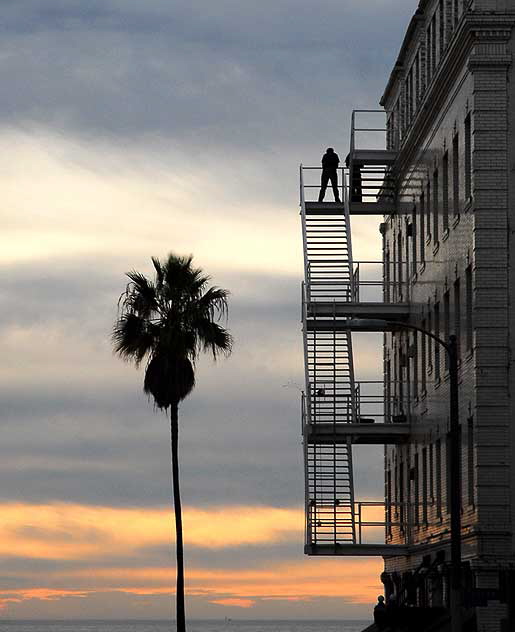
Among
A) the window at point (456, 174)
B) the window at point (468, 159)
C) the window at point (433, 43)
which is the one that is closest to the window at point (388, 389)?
the window at point (433, 43)

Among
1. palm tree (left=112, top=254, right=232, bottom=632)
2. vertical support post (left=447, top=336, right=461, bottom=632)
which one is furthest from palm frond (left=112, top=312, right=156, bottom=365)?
vertical support post (left=447, top=336, right=461, bottom=632)

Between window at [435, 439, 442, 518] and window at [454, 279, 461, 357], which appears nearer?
window at [454, 279, 461, 357]

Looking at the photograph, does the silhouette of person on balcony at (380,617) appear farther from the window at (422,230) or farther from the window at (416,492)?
the window at (422,230)

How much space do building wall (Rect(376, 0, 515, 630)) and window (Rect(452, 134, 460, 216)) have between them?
0.03 metres

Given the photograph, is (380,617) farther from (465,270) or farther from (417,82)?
(417,82)

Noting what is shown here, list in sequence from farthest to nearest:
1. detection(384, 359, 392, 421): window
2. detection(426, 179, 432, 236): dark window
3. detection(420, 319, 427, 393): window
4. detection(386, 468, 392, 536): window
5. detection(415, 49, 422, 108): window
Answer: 1. detection(386, 468, 392, 536): window
2. detection(384, 359, 392, 421): window
3. detection(415, 49, 422, 108): window
4. detection(420, 319, 427, 393): window
5. detection(426, 179, 432, 236): dark window

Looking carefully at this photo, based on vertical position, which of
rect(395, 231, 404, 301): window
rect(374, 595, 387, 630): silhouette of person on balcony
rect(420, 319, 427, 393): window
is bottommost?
rect(374, 595, 387, 630): silhouette of person on balcony

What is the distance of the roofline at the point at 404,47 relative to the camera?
47434mm

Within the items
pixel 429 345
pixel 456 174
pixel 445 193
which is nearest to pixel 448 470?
pixel 429 345

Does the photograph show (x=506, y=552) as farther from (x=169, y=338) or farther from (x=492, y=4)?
(x=169, y=338)

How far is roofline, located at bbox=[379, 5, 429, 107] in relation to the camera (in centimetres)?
4743

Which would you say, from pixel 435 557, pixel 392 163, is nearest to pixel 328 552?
pixel 435 557

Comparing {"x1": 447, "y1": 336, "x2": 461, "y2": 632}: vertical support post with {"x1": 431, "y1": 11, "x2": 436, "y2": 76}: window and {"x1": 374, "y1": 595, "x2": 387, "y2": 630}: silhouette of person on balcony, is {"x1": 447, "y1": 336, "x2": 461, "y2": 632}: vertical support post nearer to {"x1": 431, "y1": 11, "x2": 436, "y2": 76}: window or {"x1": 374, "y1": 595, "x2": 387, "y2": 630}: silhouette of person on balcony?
{"x1": 374, "y1": 595, "x2": 387, "y2": 630}: silhouette of person on balcony

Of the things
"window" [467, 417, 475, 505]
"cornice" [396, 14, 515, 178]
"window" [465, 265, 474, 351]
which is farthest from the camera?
"window" [465, 265, 474, 351]
